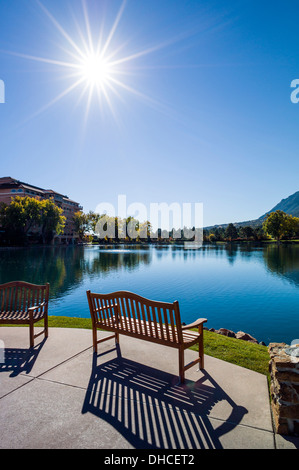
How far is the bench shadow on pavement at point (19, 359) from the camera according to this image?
407cm

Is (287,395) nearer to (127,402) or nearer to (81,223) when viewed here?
(127,402)

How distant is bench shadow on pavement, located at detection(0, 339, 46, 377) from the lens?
407cm

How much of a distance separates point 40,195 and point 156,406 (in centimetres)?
10087

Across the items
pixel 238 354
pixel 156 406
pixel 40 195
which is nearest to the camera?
pixel 156 406

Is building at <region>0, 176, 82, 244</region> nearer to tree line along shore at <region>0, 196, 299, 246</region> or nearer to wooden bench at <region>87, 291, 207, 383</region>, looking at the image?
tree line along shore at <region>0, 196, 299, 246</region>

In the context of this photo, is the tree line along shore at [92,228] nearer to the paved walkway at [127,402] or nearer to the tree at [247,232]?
the tree at [247,232]

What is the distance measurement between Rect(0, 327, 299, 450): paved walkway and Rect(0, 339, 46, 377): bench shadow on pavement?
0.05 feet

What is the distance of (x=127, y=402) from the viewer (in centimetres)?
317

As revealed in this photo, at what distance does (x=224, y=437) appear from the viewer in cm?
257

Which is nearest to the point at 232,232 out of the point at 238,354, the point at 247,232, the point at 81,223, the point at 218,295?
the point at 247,232

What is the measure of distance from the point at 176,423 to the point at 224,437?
1.58 ft

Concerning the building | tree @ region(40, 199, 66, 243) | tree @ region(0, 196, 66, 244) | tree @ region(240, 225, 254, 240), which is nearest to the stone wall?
tree @ region(0, 196, 66, 244)
